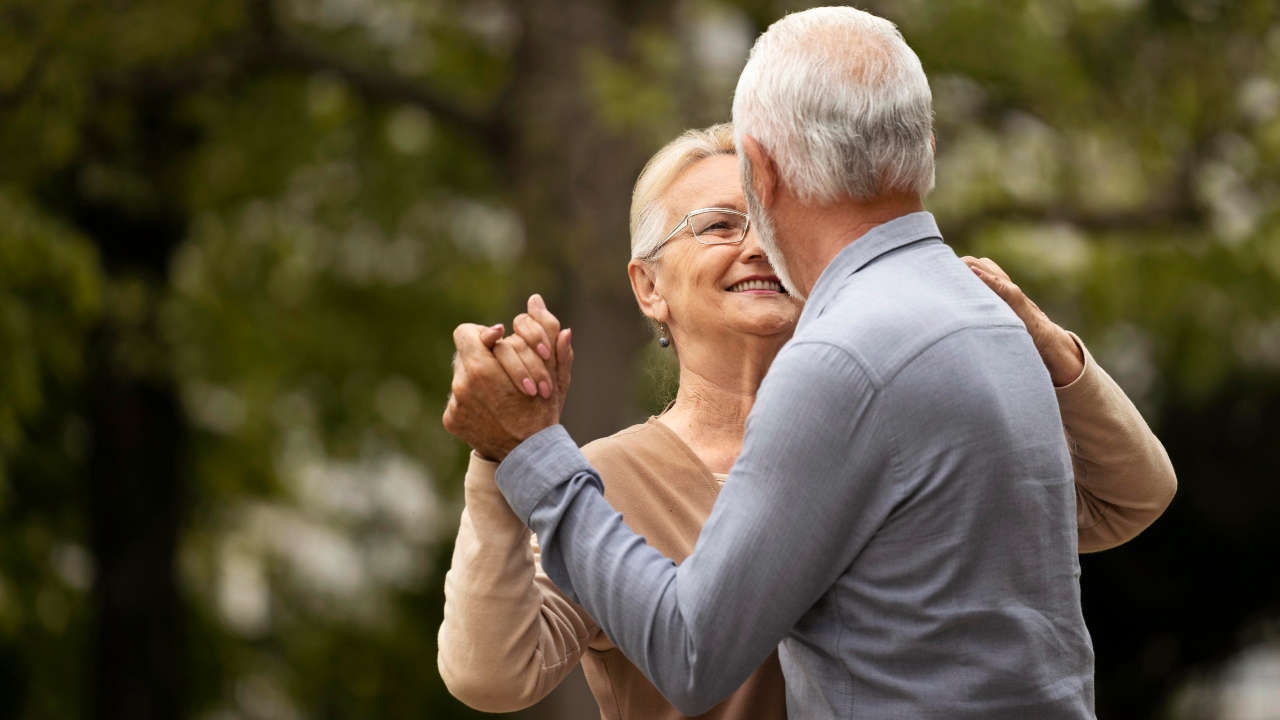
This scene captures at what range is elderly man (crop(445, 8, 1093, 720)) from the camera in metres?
1.56

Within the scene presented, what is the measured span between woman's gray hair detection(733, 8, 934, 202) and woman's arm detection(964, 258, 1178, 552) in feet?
1.05

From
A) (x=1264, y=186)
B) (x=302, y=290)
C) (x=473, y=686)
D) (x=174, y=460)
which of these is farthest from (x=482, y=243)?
(x=473, y=686)

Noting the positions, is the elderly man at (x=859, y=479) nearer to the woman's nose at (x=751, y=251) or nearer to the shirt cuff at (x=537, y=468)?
the shirt cuff at (x=537, y=468)

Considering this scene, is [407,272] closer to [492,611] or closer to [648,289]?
[648,289]

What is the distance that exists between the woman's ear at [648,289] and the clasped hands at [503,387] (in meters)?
0.67

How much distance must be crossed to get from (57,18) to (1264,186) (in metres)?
6.36

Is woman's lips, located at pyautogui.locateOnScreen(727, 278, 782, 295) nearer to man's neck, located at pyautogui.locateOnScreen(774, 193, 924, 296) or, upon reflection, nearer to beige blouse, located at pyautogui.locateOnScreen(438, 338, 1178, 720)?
beige blouse, located at pyautogui.locateOnScreen(438, 338, 1178, 720)

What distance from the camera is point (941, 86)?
682 centimetres

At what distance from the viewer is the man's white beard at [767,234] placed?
1.81m

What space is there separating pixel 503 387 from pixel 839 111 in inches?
22.0

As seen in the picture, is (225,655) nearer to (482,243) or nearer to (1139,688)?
(482,243)

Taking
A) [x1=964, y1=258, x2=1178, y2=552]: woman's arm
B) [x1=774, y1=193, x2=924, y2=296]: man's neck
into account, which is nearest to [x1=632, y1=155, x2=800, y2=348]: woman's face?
[x1=964, y1=258, x2=1178, y2=552]: woman's arm

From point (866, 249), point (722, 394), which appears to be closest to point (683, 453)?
point (722, 394)

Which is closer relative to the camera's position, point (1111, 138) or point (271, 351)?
point (1111, 138)
